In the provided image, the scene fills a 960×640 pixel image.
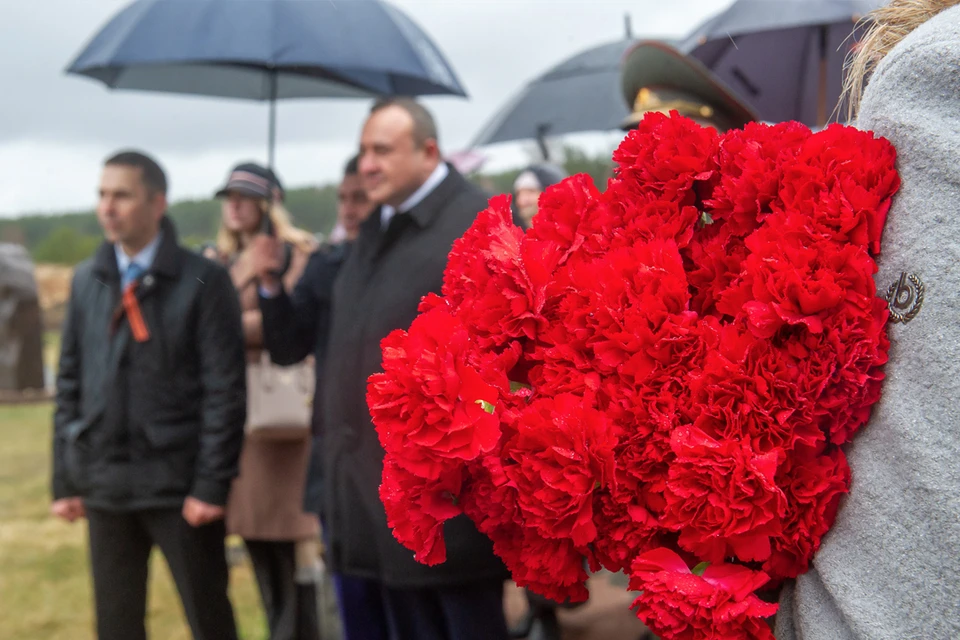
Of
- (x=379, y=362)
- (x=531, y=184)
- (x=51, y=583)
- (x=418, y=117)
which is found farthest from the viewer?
(x=51, y=583)

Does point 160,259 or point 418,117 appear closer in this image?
point 418,117

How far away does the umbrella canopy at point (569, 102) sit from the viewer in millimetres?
6172

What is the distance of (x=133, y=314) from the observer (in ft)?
11.6

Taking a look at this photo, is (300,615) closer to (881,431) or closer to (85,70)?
(85,70)

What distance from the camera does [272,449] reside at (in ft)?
14.9

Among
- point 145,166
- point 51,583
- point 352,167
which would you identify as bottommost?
point 51,583

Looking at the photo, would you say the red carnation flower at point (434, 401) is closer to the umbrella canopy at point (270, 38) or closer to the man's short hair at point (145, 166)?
the umbrella canopy at point (270, 38)

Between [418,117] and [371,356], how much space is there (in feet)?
3.08

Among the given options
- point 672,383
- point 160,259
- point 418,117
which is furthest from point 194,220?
point 672,383

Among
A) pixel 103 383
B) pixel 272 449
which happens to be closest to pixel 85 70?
pixel 103 383

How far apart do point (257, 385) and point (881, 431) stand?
11.5 feet

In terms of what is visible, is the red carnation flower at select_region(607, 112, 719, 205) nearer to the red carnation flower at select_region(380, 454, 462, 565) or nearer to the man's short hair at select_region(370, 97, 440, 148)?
the red carnation flower at select_region(380, 454, 462, 565)

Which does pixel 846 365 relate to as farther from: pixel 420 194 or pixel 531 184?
pixel 531 184

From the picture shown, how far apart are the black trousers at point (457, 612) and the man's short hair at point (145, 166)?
1.97 m
